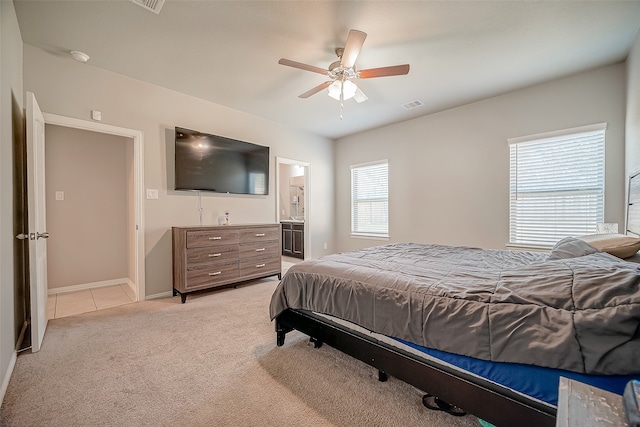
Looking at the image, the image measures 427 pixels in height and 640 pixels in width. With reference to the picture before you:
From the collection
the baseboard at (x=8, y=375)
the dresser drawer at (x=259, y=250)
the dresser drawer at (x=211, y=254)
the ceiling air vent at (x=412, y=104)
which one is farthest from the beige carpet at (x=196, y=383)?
the ceiling air vent at (x=412, y=104)

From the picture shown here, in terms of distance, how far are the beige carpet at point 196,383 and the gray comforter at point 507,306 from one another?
0.44 m

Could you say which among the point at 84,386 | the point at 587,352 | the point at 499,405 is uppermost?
the point at 587,352

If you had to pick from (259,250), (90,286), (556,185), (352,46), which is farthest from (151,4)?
(556,185)

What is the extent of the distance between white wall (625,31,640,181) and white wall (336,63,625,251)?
0.20m

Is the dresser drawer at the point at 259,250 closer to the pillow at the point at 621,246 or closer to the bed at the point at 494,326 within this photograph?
the bed at the point at 494,326

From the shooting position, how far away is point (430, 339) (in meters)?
Answer: 1.23

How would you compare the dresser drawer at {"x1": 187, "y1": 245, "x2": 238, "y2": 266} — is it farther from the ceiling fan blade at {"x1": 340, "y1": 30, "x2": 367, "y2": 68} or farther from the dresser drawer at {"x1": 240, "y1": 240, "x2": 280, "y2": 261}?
the ceiling fan blade at {"x1": 340, "y1": 30, "x2": 367, "y2": 68}

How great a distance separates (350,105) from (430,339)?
3531 mm

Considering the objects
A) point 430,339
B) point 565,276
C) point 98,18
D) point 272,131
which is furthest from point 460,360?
point 272,131

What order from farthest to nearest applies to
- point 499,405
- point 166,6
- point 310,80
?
point 310,80, point 166,6, point 499,405

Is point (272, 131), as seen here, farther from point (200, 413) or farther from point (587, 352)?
point (587, 352)

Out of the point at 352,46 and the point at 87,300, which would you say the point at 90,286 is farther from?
the point at 352,46

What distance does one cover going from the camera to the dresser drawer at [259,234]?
370cm

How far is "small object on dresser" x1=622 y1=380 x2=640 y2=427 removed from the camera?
52 centimetres
